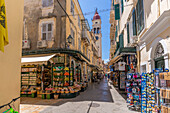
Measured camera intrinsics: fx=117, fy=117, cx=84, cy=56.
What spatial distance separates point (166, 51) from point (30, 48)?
1118 cm

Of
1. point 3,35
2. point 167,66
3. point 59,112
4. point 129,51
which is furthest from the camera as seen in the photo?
point 129,51

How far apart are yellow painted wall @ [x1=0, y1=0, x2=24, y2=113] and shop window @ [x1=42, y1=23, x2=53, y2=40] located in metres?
7.61

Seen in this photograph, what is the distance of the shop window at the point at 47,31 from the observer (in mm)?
11320

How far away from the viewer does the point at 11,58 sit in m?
3.24

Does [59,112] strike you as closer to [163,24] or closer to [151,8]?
[163,24]

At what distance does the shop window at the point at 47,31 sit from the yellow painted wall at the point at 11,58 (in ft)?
25.0

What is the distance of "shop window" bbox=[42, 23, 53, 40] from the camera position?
11320 millimetres

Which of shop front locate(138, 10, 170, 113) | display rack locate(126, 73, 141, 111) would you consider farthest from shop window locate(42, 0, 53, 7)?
display rack locate(126, 73, 141, 111)

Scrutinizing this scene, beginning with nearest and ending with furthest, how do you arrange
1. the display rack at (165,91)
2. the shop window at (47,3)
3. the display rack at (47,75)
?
the display rack at (165,91)
the display rack at (47,75)
the shop window at (47,3)

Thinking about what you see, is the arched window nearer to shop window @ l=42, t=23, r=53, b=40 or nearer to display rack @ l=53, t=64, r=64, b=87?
A: display rack @ l=53, t=64, r=64, b=87

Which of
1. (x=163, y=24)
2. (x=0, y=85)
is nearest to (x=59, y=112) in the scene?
(x=0, y=85)

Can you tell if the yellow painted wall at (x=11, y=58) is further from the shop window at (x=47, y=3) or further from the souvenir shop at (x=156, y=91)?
the shop window at (x=47, y=3)

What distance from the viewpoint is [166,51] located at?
15.2 ft

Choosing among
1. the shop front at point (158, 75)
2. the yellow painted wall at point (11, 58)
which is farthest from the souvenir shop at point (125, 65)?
the yellow painted wall at point (11, 58)
